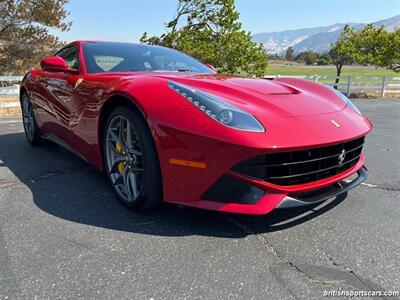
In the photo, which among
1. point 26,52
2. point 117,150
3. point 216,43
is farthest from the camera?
point 216,43

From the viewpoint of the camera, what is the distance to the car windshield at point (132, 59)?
3250 mm

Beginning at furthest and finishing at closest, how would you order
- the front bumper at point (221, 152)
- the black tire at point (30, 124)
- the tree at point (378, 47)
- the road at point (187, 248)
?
the tree at point (378, 47) → the black tire at point (30, 124) → the front bumper at point (221, 152) → the road at point (187, 248)

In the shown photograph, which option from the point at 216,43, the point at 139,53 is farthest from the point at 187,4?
the point at 139,53

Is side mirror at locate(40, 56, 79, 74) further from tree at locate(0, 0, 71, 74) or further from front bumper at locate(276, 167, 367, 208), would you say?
tree at locate(0, 0, 71, 74)

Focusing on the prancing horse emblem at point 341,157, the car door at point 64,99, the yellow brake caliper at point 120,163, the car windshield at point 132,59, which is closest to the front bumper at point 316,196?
the prancing horse emblem at point 341,157

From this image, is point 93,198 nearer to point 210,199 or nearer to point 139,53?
point 210,199

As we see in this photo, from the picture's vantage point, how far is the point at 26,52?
484 inches

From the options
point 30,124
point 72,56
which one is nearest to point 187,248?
point 72,56

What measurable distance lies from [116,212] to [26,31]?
11.5 m

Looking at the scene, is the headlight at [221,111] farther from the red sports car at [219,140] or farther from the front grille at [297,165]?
the front grille at [297,165]

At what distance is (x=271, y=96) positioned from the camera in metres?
2.50

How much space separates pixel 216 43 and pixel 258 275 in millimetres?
12232

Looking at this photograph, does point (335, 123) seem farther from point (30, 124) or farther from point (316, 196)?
point (30, 124)

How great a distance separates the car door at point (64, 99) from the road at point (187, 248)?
0.66 meters
